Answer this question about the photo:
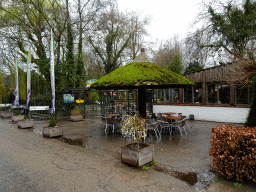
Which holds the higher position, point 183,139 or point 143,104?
point 143,104

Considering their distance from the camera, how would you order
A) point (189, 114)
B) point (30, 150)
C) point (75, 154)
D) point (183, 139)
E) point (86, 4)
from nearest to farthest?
point (75, 154), point (30, 150), point (183, 139), point (189, 114), point (86, 4)

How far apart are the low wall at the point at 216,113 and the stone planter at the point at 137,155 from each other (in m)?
8.60

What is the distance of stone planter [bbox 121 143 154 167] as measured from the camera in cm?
439

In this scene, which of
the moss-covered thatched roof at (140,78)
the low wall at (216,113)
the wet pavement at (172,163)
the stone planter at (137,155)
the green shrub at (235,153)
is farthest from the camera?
the low wall at (216,113)

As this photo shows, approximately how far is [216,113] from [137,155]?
30.4ft

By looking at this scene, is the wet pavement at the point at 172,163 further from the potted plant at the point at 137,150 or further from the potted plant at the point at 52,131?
the potted plant at the point at 52,131

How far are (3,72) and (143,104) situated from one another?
23.2 meters

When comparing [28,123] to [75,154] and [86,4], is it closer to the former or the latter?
[75,154]

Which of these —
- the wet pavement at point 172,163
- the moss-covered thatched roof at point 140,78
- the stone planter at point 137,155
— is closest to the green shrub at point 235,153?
the wet pavement at point 172,163

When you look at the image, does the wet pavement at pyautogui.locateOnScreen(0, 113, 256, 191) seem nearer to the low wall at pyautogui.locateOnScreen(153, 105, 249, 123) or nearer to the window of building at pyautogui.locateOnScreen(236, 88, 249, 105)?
the low wall at pyautogui.locateOnScreen(153, 105, 249, 123)

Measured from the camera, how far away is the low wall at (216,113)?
34.8ft

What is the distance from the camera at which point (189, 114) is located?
42.9ft

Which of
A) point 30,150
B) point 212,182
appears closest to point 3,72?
point 30,150

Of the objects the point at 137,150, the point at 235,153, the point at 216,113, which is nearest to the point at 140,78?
the point at 137,150
